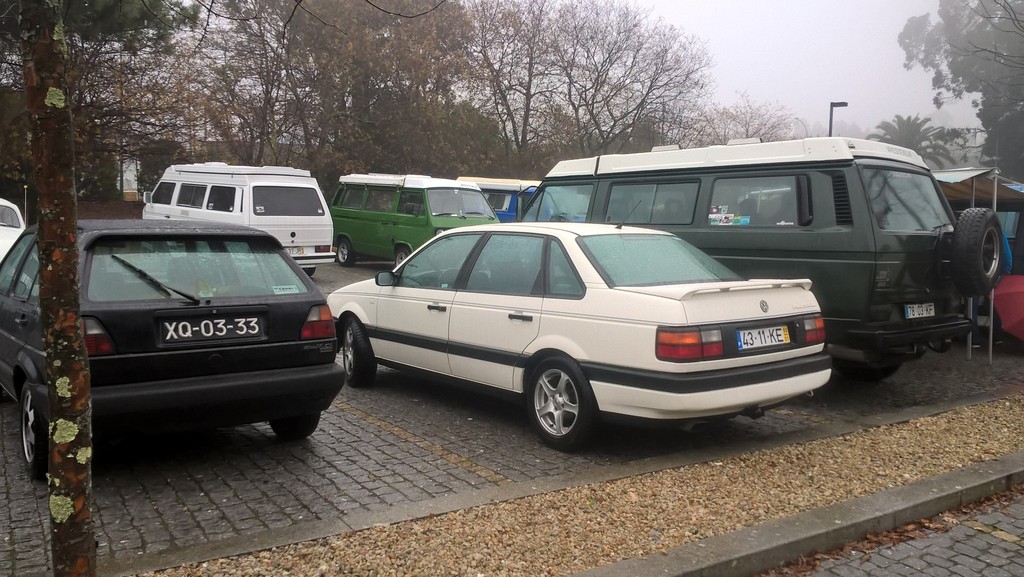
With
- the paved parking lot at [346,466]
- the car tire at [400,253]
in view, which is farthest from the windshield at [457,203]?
the paved parking lot at [346,466]

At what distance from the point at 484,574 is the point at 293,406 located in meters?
2.01

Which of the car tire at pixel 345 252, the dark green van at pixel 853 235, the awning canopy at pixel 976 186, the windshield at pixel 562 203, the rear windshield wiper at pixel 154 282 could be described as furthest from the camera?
the car tire at pixel 345 252

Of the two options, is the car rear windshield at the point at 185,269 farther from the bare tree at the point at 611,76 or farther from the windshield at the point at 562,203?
the bare tree at the point at 611,76

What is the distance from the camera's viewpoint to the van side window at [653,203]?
877cm

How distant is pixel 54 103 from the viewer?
266 centimetres

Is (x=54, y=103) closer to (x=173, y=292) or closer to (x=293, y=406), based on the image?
(x=173, y=292)

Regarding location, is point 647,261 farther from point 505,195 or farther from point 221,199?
point 505,195

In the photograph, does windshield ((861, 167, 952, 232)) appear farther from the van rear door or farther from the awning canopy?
the van rear door

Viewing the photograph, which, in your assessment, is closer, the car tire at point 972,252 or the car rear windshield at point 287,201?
the car tire at point 972,252

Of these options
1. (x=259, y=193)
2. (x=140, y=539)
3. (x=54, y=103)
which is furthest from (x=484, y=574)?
(x=259, y=193)

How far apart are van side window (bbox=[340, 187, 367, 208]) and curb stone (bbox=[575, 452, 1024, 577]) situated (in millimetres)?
16789

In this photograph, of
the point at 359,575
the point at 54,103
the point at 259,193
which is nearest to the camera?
the point at 54,103

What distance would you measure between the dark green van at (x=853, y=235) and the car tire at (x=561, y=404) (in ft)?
8.88

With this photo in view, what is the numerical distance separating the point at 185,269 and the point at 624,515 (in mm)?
2972
